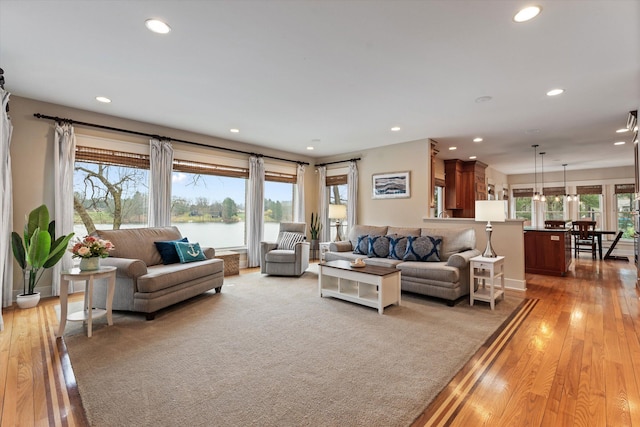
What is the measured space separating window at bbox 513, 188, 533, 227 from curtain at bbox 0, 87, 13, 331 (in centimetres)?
1282

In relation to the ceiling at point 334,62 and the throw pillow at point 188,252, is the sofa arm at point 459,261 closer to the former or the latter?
the ceiling at point 334,62

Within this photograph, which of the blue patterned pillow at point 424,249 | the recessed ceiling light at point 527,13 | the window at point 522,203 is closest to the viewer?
the recessed ceiling light at point 527,13

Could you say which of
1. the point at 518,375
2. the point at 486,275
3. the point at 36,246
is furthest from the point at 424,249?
the point at 36,246

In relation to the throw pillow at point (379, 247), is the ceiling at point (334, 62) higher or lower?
higher

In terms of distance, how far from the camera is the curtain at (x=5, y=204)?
2981mm

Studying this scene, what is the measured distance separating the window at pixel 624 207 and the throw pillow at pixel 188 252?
1154 cm

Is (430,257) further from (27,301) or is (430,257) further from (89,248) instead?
(27,301)

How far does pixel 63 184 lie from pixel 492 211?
5.93m

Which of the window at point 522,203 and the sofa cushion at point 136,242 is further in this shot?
the window at point 522,203

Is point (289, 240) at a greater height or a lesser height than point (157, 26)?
lesser

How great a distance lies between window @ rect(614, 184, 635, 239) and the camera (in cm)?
883

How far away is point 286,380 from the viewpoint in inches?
83.6

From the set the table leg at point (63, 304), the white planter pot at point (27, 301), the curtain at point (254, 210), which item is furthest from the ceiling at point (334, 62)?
the white planter pot at point (27, 301)

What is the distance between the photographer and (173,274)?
11.6 ft
